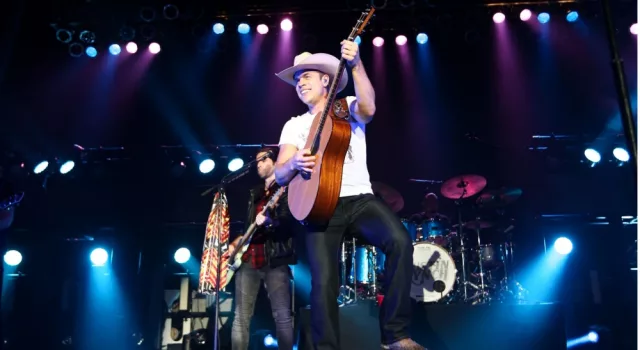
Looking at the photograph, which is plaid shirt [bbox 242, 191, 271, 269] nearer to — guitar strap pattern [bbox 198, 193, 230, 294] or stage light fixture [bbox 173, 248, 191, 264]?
guitar strap pattern [bbox 198, 193, 230, 294]

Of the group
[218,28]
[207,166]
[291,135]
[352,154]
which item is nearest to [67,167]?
[207,166]

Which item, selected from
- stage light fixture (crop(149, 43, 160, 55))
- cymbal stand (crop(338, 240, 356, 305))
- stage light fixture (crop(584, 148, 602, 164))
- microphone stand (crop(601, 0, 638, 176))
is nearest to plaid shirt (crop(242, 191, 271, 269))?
cymbal stand (crop(338, 240, 356, 305))

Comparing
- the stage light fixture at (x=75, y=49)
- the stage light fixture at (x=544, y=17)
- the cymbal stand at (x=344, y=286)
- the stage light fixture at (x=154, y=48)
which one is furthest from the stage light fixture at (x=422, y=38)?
the stage light fixture at (x=75, y=49)

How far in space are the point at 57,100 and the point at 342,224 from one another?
8.61 meters

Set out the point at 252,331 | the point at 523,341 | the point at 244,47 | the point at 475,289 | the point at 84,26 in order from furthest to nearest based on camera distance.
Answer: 1. the point at 244,47
2. the point at 84,26
3. the point at 252,331
4. the point at 475,289
5. the point at 523,341

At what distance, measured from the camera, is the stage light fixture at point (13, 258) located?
1013 centimetres

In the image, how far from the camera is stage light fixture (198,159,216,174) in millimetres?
10400

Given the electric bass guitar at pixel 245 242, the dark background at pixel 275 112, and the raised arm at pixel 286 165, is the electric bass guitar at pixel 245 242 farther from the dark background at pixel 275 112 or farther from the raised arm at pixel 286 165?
the dark background at pixel 275 112

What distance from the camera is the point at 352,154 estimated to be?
13.7 ft

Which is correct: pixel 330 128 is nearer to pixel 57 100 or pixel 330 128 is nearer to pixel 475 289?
pixel 475 289

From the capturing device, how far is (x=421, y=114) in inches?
421

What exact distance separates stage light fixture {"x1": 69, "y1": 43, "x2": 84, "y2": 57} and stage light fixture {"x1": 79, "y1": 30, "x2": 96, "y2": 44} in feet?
0.42

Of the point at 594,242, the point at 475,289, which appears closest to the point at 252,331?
the point at 475,289

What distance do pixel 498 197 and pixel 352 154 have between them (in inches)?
199
